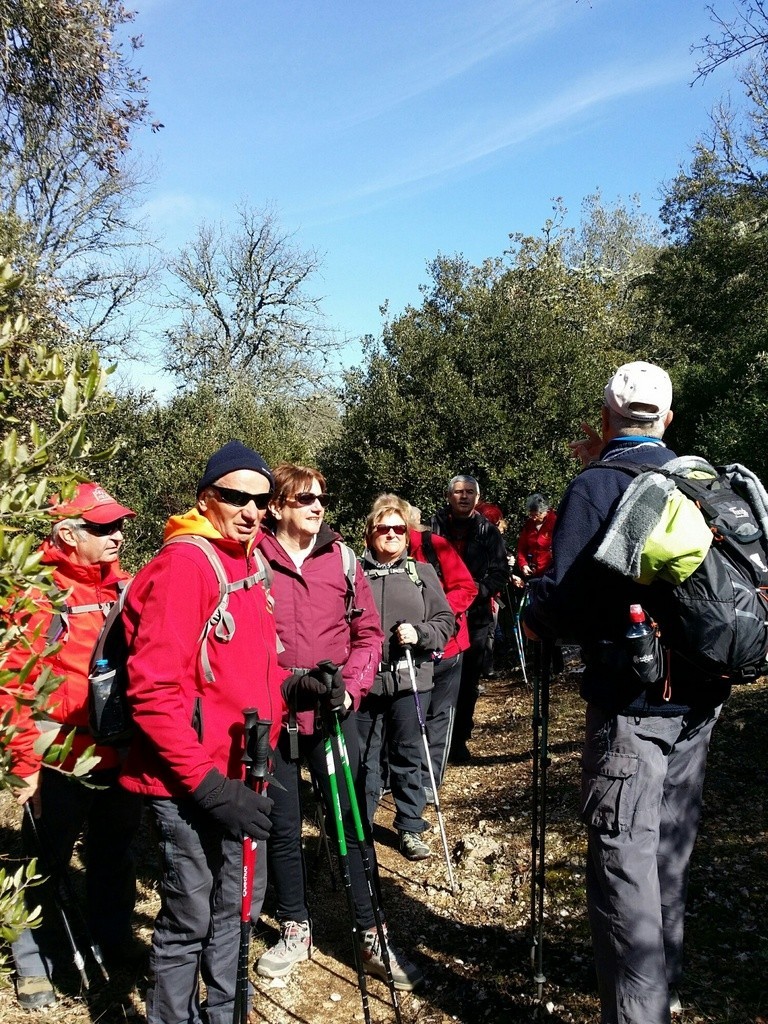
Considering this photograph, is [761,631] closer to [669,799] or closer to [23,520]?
[669,799]

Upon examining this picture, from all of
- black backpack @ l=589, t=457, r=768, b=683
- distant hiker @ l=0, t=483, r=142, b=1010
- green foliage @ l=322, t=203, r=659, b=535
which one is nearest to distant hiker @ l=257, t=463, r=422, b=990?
distant hiker @ l=0, t=483, r=142, b=1010

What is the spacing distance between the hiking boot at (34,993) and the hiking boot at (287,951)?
96 centimetres

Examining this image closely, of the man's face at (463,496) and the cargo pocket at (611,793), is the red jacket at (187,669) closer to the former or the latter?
the cargo pocket at (611,793)

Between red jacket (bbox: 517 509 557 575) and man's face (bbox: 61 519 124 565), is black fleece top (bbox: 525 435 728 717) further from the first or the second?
red jacket (bbox: 517 509 557 575)

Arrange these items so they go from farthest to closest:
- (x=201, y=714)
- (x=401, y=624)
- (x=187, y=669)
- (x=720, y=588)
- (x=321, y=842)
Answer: (x=321, y=842) < (x=401, y=624) < (x=201, y=714) < (x=187, y=669) < (x=720, y=588)

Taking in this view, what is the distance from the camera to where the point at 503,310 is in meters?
11.5

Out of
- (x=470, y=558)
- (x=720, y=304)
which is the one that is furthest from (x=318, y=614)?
(x=720, y=304)

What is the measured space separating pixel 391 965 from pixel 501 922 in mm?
785

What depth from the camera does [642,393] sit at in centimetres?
289

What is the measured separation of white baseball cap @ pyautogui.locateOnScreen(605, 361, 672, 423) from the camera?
9.49 feet

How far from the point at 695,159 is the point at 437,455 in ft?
31.9

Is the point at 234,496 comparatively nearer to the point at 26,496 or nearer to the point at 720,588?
the point at 26,496

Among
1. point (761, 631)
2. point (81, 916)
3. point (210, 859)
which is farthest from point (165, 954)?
point (761, 631)

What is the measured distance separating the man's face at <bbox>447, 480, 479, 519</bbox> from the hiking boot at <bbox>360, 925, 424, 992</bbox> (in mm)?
3953
